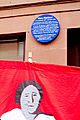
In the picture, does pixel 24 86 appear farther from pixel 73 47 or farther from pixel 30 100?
pixel 73 47

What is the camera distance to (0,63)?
435 centimetres

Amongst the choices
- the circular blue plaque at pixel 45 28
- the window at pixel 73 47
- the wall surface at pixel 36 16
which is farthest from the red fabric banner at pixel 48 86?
the window at pixel 73 47

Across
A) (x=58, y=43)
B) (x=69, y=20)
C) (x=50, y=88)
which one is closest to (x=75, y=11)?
(x=69, y=20)

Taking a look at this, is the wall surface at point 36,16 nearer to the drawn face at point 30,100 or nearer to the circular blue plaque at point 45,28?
A: the circular blue plaque at point 45,28

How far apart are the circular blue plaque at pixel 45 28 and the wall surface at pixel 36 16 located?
88mm

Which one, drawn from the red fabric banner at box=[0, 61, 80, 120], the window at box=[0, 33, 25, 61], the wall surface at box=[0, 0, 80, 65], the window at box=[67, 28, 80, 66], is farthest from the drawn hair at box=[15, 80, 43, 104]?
the window at box=[0, 33, 25, 61]

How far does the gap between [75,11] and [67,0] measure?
0.95 feet

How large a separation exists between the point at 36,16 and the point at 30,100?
3.11 metres

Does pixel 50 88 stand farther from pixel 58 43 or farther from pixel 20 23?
pixel 20 23

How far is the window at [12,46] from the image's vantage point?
724 centimetres

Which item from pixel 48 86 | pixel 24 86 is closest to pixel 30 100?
pixel 24 86

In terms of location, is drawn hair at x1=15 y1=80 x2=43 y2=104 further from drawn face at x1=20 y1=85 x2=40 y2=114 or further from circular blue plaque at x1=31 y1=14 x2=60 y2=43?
circular blue plaque at x1=31 y1=14 x2=60 y2=43

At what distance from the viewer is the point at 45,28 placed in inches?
268

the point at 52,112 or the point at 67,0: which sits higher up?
the point at 67,0
